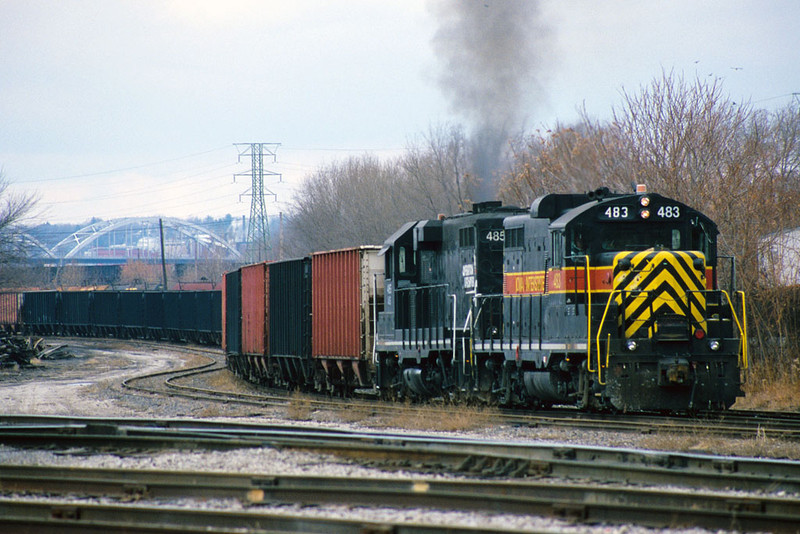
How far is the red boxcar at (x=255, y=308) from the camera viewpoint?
90.3 feet

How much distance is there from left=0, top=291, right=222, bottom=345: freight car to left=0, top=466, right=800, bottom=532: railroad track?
3597 cm

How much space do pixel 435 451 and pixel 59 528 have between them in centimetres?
386

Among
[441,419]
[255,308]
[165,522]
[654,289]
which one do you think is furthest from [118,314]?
[165,522]

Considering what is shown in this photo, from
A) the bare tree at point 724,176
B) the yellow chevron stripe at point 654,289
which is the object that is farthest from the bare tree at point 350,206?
the yellow chevron stripe at point 654,289

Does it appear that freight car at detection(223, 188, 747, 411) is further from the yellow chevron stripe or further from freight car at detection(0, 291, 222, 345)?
freight car at detection(0, 291, 222, 345)

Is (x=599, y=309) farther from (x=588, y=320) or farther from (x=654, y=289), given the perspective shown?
(x=654, y=289)

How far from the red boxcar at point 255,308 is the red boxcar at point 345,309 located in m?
3.99

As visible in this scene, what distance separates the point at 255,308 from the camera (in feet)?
94.1

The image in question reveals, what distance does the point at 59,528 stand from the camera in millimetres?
6637

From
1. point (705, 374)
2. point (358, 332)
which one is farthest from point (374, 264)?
point (705, 374)

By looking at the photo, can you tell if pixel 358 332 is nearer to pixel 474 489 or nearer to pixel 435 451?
pixel 435 451

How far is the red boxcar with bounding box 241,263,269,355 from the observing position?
27.5m

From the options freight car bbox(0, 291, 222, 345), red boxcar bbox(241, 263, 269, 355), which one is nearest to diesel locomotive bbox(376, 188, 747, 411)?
red boxcar bbox(241, 263, 269, 355)

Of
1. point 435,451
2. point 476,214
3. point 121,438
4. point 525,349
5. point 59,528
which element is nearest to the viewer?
point 59,528
